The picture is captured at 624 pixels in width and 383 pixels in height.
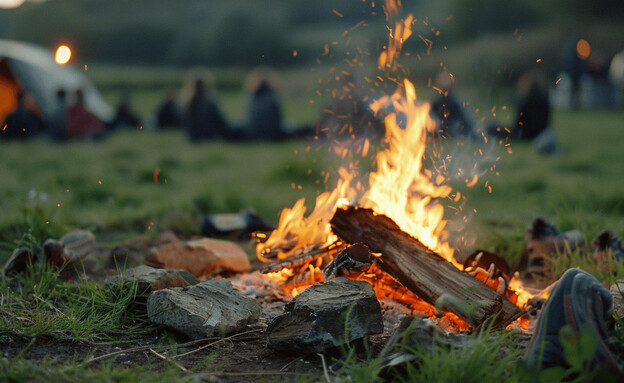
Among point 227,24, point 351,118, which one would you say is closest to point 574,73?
point 351,118

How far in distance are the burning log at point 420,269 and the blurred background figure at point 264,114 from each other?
36.4ft

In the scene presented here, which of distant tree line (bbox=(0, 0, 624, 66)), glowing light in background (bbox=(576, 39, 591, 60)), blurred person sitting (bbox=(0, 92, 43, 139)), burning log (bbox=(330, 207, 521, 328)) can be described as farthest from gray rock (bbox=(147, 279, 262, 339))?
distant tree line (bbox=(0, 0, 624, 66))

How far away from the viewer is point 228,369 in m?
2.74

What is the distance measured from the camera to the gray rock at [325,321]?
2.83 metres

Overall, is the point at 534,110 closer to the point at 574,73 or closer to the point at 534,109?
the point at 534,109

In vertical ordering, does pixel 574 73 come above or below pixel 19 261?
above

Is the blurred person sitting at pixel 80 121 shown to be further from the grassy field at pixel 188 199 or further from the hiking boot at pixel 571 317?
the hiking boot at pixel 571 317

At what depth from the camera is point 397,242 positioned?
11.5 ft

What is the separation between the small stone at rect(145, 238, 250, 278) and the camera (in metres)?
4.31

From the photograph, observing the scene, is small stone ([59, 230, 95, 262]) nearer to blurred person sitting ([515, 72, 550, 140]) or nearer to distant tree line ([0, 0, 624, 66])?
blurred person sitting ([515, 72, 550, 140])

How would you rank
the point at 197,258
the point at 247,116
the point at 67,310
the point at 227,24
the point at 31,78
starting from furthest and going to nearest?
the point at 227,24 → the point at 31,78 → the point at 247,116 → the point at 197,258 → the point at 67,310

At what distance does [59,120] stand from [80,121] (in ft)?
1.53

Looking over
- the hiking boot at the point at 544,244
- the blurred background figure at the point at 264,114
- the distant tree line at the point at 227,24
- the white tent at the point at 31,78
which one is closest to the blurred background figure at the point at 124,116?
the white tent at the point at 31,78

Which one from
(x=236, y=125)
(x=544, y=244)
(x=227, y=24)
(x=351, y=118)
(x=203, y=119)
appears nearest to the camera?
(x=544, y=244)
